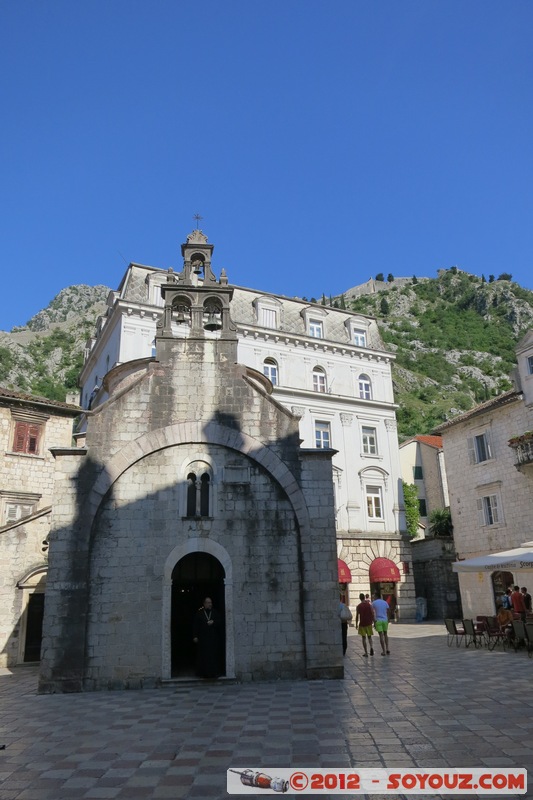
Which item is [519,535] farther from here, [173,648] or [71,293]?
[71,293]

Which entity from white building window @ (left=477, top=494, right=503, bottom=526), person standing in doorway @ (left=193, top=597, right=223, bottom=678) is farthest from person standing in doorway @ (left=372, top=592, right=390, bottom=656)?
white building window @ (left=477, top=494, right=503, bottom=526)

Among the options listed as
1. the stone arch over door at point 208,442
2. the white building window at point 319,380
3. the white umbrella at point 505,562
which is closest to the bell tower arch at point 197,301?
the stone arch over door at point 208,442

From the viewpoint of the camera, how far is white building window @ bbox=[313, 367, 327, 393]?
35581 mm

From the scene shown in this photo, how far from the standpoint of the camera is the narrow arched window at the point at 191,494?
47.3 feet

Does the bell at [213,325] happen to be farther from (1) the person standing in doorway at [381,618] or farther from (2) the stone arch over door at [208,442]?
(1) the person standing in doorway at [381,618]

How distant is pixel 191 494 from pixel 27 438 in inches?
473

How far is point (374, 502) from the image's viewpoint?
113 feet

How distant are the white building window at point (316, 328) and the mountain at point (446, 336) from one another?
43.3 meters

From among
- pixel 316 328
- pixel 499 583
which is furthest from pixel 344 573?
pixel 316 328

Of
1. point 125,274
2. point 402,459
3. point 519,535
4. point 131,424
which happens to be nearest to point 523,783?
point 131,424

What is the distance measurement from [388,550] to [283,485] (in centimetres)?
2120

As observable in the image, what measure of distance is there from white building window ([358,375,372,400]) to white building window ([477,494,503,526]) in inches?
395

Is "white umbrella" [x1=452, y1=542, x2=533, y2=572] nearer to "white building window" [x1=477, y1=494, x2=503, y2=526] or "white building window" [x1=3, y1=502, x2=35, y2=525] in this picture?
"white building window" [x1=477, y1=494, x2=503, y2=526]

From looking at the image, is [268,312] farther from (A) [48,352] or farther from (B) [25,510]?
(A) [48,352]
